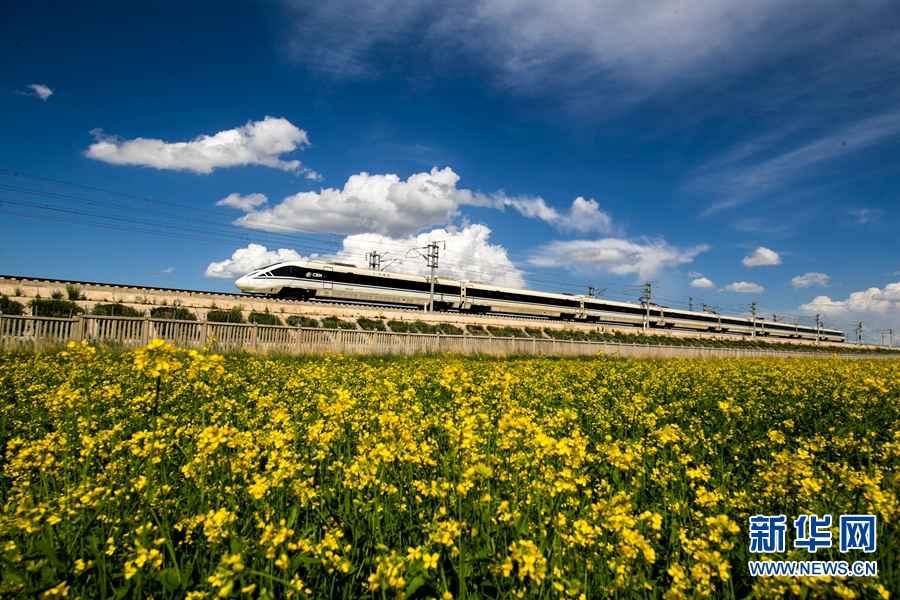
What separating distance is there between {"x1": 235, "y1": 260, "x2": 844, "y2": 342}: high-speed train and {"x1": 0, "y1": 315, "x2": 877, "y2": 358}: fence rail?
1860cm

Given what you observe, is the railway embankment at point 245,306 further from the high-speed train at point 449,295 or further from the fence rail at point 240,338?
the fence rail at point 240,338

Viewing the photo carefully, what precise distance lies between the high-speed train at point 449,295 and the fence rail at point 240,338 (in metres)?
18.6

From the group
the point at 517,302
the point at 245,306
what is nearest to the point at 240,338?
the point at 245,306

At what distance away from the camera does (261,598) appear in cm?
141

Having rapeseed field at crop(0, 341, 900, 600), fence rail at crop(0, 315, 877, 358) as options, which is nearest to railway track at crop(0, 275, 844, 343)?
fence rail at crop(0, 315, 877, 358)

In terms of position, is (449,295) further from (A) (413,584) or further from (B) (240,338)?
(A) (413,584)

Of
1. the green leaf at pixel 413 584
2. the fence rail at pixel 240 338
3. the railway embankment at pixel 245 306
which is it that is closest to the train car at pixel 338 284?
the railway embankment at pixel 245 306

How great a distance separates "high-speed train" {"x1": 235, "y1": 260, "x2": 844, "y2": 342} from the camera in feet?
115

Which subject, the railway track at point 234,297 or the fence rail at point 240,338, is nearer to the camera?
the fence rail at point 240,338

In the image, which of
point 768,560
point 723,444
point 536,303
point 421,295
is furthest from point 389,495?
point 536,303

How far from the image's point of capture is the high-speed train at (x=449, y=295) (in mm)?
35000

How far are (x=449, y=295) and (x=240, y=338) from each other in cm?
3018

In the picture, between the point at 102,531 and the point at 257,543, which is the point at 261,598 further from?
the point at 102,531

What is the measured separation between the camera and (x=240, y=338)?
15703mm
